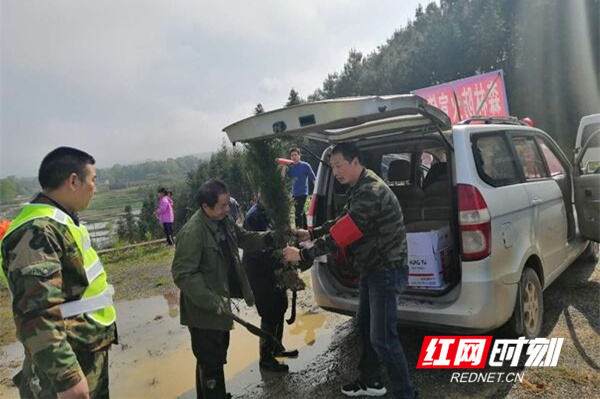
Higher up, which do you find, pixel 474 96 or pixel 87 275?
pixel 474 96

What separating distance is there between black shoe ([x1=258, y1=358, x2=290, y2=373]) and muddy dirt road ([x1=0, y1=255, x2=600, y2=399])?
0.07 meters

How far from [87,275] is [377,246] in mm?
1676

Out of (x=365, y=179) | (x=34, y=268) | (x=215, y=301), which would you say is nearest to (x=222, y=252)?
(x=215, y=301)

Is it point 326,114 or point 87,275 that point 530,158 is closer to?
point 326,114

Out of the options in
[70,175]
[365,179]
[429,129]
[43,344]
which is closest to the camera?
[43,344]

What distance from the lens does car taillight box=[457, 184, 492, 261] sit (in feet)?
9.55

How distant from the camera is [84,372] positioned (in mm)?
1993

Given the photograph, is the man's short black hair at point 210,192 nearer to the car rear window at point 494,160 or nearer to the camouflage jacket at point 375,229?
the camouflage jacket at point 375,229

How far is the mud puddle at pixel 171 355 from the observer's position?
12.3ft

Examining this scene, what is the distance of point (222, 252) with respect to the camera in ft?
9.59

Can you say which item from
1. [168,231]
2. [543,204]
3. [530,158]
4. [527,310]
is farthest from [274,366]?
[168,231]

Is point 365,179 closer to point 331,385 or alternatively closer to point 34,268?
point 331,385

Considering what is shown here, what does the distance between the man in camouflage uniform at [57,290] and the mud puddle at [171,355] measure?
70.0 inches

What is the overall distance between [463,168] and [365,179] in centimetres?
75
